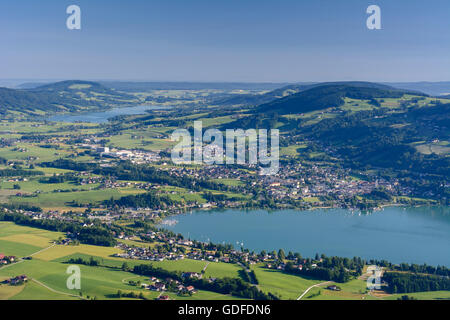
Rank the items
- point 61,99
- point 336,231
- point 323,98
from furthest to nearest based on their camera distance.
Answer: point 61,99 → point 323,98 → point 336,231

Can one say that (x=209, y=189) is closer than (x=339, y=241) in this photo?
No

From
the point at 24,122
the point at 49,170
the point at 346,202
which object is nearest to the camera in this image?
the point at 346,202

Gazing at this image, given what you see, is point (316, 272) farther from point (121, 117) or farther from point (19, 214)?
point (121, 117)

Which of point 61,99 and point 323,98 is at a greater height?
point 61,99

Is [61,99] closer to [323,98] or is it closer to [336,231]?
[323,98]

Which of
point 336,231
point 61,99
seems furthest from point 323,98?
point 61,99
